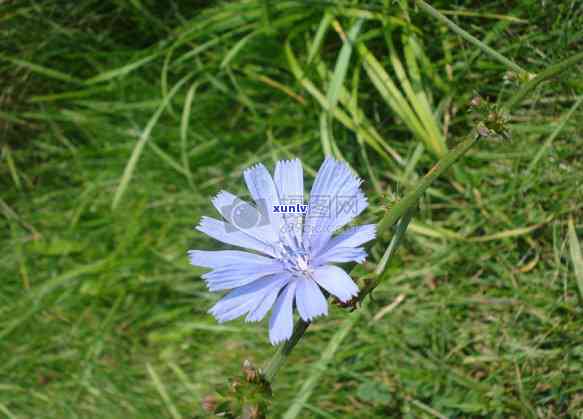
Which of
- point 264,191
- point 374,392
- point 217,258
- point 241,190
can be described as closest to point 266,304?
point 217,258

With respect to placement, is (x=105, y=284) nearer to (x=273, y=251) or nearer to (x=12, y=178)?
(x=12, y=178)

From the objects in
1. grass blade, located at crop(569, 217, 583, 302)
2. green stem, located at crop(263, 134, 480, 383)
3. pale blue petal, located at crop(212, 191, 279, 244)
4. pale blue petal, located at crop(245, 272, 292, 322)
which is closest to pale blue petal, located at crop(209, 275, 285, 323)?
pale blue petal, located at crop(245, 272, 292, 322)

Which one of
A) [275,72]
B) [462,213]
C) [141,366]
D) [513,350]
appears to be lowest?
[513,350]

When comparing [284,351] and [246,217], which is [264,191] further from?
[284,351]

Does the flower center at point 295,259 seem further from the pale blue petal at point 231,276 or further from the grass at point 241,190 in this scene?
the grass at point 241,190

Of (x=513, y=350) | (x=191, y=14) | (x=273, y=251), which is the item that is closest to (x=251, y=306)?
(x=273, y=251)
